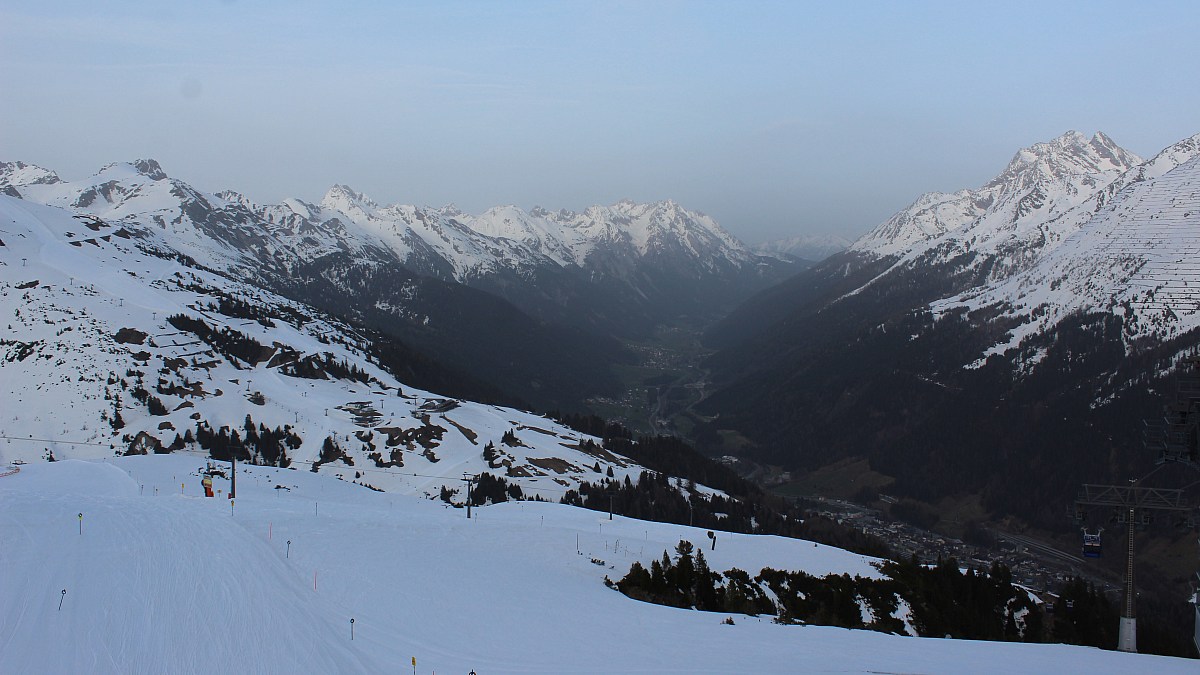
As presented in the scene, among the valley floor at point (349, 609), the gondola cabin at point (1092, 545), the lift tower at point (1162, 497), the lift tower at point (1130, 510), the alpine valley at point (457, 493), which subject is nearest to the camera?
the valley floor at point (349, 609)

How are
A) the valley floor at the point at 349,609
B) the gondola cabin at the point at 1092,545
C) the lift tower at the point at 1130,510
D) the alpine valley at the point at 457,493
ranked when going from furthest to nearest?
the gondola cabin at the point at 1092,545
the lift tower at the point at 1130,510
the alpine valley at the point at 457,493
the valley floor at the point at 349,609

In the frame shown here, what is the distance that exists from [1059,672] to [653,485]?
77.7 metres

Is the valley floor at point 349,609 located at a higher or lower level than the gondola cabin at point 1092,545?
lower

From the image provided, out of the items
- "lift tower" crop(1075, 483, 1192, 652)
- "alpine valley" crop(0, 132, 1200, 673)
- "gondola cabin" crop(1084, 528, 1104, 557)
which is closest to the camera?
"alpine valley" crop(0, 132, 1200, 673)

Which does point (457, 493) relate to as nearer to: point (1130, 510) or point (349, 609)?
point (349, 609)

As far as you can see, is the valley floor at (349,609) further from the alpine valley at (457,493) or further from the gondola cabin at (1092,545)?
the gondola cabin at (1092,545)

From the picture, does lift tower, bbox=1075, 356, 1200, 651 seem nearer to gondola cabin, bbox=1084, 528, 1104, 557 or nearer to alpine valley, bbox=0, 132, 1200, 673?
gondola cabin, bbox=1084, 528, 1104, 557

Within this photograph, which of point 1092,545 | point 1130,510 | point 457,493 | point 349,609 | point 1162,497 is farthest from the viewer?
point 457,493

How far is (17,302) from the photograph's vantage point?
382ft

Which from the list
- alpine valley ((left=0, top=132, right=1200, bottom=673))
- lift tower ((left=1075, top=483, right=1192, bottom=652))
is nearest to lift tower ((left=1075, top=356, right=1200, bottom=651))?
lift tower ((left=1075, top=483, right=1192, bottom=652))

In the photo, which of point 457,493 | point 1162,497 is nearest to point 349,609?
point 1162,497

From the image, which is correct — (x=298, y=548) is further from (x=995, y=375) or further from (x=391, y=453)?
(x=995, y=375)

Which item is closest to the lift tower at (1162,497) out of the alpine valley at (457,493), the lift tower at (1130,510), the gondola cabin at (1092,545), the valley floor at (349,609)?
the lift tower at (1130,510)

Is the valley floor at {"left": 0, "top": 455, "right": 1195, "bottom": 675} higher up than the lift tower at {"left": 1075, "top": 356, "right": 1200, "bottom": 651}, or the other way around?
the lift tower at {"left": 1075, "top": 356, "right": 1200, "bottom": 651}
